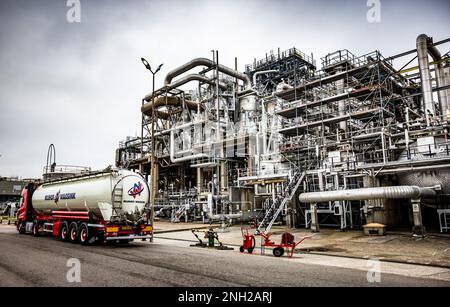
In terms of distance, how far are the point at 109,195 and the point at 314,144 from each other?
2099 centimetres

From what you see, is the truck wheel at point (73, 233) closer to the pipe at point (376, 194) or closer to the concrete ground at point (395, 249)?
the concrete ground at point (395, 249)

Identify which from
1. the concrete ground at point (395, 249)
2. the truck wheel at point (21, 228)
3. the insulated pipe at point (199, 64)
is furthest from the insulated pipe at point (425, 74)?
the truck wheel at point (21, 228)

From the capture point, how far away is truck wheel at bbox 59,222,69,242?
1692 centimetres

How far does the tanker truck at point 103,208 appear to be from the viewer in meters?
14.7

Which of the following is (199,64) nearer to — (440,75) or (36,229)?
(440,75)

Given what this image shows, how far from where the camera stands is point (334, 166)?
23906 millimetres

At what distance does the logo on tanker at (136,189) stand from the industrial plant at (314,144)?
2.21 m

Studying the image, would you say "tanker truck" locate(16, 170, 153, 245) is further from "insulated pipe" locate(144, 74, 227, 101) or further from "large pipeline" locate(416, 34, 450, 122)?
"insulated pipe" locate(144, 74, 227, 101)

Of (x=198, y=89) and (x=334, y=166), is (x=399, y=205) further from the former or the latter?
(x=198, y=89)

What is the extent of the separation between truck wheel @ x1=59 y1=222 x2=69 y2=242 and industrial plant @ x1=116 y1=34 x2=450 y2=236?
4858mm

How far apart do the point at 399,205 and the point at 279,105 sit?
54.3 ft

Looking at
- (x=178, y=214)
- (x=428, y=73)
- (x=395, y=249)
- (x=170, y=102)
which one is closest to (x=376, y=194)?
(x=395, y=249)

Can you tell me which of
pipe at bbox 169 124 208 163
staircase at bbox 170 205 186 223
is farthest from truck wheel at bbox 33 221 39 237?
pipe at bbox 169 124 208 163
